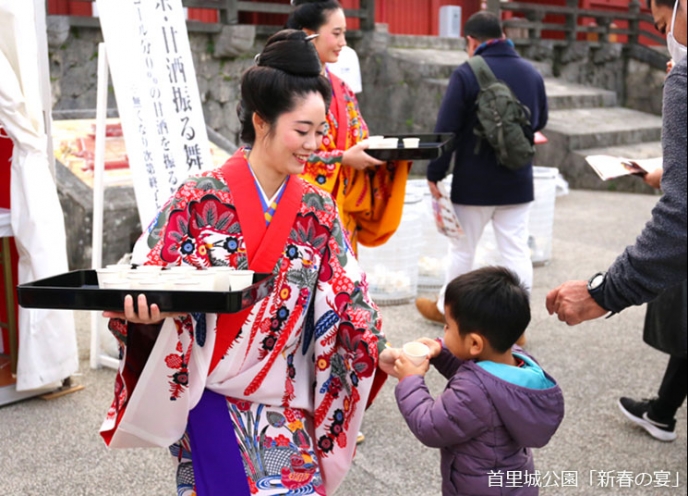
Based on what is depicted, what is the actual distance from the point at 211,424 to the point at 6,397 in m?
2.48

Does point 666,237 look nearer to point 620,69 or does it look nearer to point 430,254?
point 430,254

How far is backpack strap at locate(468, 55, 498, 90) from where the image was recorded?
5223mm

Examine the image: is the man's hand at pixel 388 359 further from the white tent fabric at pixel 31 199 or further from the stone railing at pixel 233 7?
the stone railing at pixel 233 7

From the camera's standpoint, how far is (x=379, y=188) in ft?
13.6

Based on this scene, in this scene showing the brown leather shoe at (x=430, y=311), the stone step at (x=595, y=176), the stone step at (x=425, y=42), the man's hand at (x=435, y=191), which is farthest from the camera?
the stone step at (x=425, y=42)

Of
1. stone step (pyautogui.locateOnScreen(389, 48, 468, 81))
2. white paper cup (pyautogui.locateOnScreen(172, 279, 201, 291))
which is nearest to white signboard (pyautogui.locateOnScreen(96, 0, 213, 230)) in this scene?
white paper cup (pyautogui.locateOnScreen(172, 279, 201, 291))

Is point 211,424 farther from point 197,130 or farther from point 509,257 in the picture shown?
point 509,257

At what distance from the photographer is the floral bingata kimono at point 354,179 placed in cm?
391

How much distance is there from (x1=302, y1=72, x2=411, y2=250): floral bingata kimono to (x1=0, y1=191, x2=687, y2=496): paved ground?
103cm

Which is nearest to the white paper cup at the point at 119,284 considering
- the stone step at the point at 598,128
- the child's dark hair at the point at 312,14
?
the child's dark hair at the point at 312,14

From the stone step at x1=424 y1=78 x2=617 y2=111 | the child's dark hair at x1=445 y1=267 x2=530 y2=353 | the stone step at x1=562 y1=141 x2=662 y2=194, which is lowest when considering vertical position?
the stone step at x1=562 y1=141 x2=662 y2=194

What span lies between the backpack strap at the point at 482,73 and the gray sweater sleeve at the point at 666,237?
289 cm

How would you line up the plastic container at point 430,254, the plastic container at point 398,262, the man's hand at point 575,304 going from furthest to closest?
the plastic container at point 430,254 → the plastic container at point 398,262 → the man's hand at point 575,304

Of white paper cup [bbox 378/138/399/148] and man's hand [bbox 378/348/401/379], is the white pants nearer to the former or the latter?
white paper cup [bbox 378/138/399/148]
